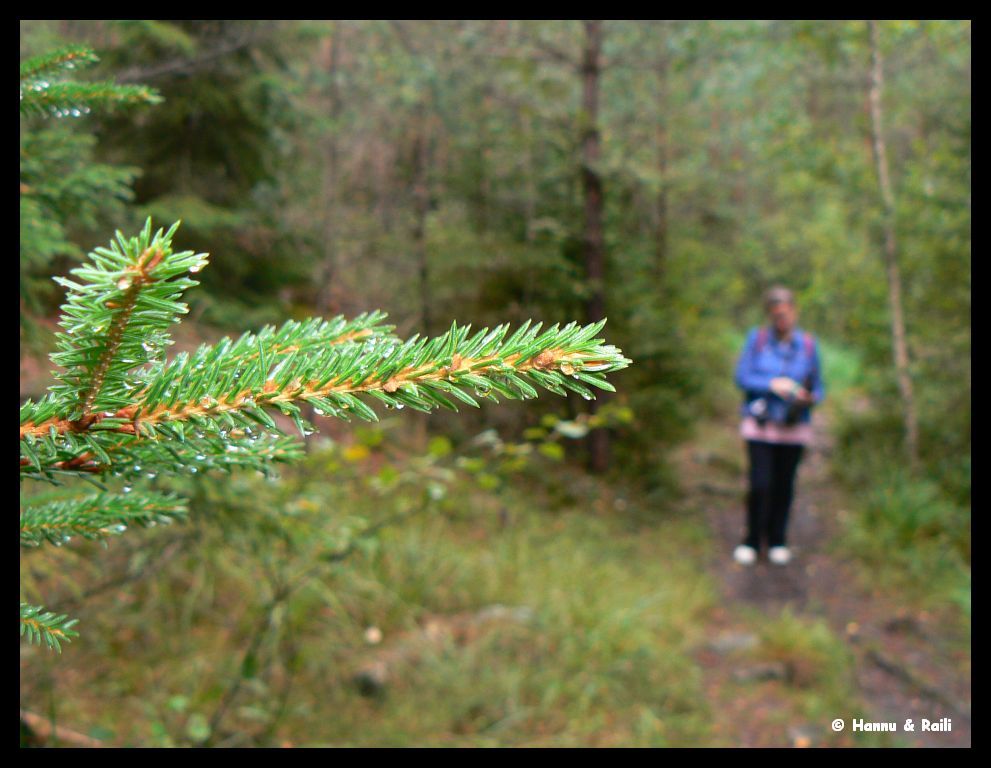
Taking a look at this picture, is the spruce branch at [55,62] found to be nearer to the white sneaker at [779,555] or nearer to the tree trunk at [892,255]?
the white sneaker at [779,555]

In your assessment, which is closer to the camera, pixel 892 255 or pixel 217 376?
pixel 217 376

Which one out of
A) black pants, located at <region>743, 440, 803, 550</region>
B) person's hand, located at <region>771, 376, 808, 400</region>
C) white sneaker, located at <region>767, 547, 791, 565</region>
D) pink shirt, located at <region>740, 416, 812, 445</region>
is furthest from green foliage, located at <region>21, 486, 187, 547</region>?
white sneaker, located at <region>767, 547, 791, 565</region>

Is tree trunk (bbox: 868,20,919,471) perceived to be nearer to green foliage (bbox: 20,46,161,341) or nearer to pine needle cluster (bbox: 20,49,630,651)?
green foliage (bbox: 20,46,161,341)

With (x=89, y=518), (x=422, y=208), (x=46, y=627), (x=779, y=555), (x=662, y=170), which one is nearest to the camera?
(x=46, y=627)

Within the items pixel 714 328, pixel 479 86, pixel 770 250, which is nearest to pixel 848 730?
pixel 479 86

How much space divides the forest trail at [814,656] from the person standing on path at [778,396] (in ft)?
2.37

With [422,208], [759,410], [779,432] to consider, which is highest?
[422,208]

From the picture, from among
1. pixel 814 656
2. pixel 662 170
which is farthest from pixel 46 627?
pixel 662 170

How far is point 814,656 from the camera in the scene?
13.5 ft

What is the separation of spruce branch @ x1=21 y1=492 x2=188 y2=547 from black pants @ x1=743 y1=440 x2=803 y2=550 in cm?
521

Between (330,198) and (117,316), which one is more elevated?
(330,198)

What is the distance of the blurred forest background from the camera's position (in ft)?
8.79

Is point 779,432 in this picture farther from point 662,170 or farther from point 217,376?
point 662,170

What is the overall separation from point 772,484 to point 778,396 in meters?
0.96
